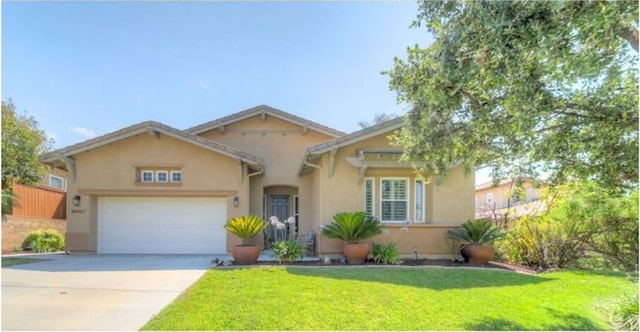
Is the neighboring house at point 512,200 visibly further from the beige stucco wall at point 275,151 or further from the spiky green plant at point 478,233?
the beige stucco wall at point 275,151

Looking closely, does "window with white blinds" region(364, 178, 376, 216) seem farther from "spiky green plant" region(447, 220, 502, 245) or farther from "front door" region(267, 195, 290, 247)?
"front door" region(267, 195, 290, 247)

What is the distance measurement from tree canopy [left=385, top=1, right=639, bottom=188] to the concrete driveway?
5780mm

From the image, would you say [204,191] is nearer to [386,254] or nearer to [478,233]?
[386,254]

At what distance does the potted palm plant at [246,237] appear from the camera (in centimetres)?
1146

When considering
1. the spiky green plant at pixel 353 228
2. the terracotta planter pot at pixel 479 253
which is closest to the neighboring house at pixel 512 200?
the terracotta planter pot at pixel 479 253

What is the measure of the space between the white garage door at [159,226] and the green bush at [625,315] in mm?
12008

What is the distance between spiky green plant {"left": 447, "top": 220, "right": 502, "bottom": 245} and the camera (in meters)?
12.1

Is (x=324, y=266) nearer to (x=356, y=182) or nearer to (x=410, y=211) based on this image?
(x=356, y=182)

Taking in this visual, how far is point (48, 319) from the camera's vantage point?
5.81 m

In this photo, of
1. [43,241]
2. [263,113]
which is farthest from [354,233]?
[43,241]

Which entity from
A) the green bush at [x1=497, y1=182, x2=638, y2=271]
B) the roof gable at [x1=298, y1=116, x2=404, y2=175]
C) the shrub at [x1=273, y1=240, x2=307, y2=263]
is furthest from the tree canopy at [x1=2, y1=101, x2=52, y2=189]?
the green bush at [x1=497, y1=182, x2=638, y2=271]

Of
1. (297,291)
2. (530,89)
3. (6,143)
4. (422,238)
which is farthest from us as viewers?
(6,143)

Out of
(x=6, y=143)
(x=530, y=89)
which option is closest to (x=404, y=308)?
(x=530, y=89)

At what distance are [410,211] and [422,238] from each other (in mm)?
1059
